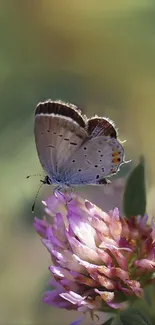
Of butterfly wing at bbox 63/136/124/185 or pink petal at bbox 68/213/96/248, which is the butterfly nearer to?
butterfly wing at bbox 63/136/124/185

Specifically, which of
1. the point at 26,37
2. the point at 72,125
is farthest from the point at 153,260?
the point at 26,37

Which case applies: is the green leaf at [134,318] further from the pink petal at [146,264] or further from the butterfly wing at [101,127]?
the butterfly wing at [101,127]

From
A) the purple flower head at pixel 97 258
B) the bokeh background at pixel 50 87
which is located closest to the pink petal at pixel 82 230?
the purple flower head at pixel 97 258

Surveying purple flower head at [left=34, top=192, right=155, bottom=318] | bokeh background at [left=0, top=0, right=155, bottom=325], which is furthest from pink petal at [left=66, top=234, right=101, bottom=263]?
bokeh background at [left=0, top=0, right=155, bottom=325]

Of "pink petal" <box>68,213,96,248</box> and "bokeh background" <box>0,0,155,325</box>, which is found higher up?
"bokeh background" <box>0,0,155,325</box>

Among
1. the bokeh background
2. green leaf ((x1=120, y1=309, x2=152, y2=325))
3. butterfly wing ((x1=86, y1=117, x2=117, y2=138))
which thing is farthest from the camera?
the bokeh background

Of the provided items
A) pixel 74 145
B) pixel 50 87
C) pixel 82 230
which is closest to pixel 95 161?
pixel 74 145
